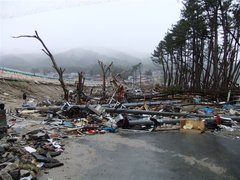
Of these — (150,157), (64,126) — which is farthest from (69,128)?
(150,157)

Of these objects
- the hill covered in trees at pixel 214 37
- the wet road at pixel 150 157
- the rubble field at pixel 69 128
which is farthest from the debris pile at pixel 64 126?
the hill covered in trees at pixel 214 37

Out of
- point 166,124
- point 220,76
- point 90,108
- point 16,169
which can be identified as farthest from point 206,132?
point 220,76

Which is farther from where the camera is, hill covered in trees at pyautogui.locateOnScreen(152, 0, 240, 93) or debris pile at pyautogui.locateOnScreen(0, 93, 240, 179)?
hill covered in trees at pyautogui.locateOnScreen(152, 0, 240, 93)

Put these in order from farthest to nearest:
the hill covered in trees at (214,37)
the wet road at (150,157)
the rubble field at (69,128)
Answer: the hill covered in trees at (214,37), the rubble field at (69,128), the wet road at (150,157)

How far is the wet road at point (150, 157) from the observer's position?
618cm

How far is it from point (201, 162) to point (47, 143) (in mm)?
3902

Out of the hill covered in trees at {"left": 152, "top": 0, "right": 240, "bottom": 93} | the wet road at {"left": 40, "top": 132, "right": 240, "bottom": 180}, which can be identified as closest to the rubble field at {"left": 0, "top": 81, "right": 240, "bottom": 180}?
the wet road at {"left": 40, "top": 132, "right": 240, "bottom": 180}

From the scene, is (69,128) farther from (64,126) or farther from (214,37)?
(214,37)

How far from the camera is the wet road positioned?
243 inches

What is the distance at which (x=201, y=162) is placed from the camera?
7004 mm

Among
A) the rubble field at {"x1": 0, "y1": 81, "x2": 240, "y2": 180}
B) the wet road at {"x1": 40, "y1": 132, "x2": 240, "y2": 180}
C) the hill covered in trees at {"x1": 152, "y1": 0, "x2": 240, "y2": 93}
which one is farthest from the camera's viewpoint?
the hill covered in trees at {"x1": 152, "y1": 0, "x2": 240, "y2": 93}

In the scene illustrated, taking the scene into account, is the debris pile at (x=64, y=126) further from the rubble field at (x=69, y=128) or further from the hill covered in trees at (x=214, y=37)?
the hill covered in trees at (x=214, y=37)

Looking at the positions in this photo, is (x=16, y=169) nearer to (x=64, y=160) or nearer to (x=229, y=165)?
(x=64, y=160)

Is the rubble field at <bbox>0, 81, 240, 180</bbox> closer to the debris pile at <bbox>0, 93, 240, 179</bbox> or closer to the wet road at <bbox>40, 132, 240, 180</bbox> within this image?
the debris pile at <bbox>0, 93, 240, 179</bbox>
